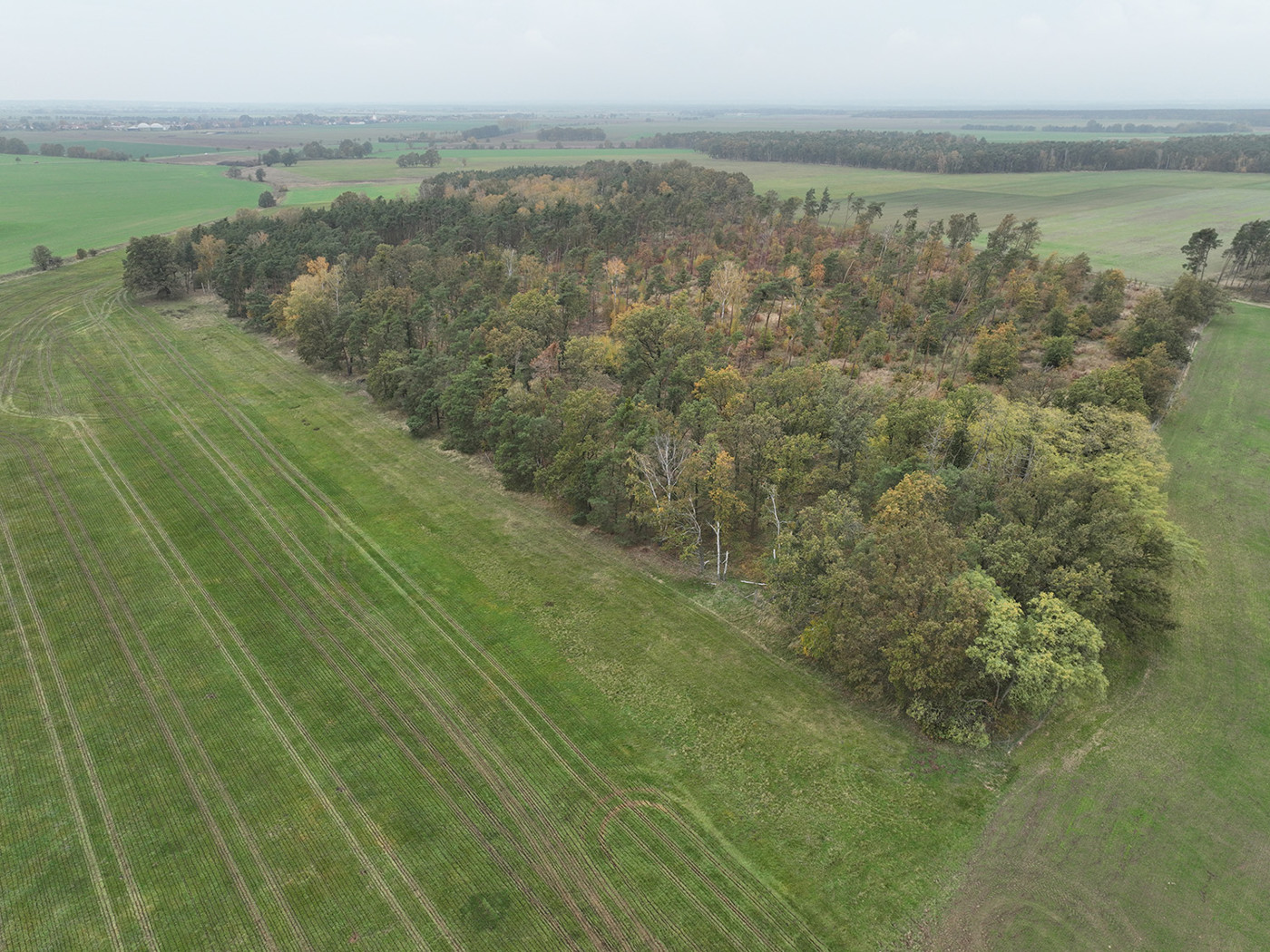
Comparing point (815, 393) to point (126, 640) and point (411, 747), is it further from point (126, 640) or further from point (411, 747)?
point (126, 640)

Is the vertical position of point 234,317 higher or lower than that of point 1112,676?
higher

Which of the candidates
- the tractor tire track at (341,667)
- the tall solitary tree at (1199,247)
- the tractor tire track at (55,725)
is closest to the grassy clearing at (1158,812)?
the tractor tire track at (341,667)

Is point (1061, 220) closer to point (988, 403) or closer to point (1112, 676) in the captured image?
point (988, 403)

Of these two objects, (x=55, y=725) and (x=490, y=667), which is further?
(x=490, y=667)

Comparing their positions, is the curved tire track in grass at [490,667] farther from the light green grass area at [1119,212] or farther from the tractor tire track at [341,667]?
the light green grass area at [1119,212]

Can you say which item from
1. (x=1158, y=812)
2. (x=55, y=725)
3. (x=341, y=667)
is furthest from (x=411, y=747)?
(x=1158, y=812)

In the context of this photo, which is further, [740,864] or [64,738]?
[64,738]

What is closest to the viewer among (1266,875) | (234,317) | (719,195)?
(1266,875)

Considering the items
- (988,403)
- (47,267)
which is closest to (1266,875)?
(988,403)
